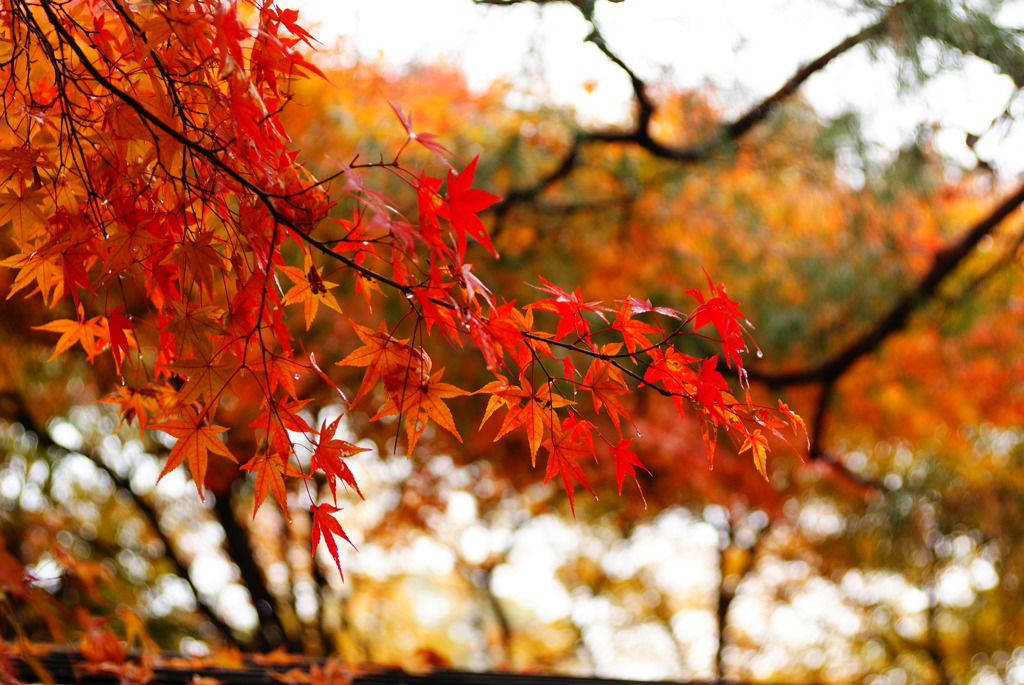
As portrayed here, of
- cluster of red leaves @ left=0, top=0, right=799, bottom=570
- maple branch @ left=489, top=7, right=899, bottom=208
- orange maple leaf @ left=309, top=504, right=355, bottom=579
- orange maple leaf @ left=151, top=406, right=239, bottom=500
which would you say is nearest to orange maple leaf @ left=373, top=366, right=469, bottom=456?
cluster of red leaves @ left=0, top=0, right=799, bottom=570

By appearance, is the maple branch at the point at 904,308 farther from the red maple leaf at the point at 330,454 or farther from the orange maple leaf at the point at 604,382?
the red maple leaf at the point at 330,454

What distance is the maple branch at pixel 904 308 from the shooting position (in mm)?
3727

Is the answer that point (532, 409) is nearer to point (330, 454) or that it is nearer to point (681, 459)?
point (330, 454)

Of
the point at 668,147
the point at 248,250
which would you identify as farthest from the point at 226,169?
the point at 668,147

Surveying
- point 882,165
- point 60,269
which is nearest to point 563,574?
point 882,165

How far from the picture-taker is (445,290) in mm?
976

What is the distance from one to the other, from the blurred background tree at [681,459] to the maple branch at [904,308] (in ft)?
0.05

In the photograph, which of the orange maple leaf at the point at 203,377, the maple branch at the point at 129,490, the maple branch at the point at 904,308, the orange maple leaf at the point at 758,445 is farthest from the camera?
the maple branch at the point at 129,490

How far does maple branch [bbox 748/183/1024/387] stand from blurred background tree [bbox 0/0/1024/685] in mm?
15

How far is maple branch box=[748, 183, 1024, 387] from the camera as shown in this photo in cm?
373

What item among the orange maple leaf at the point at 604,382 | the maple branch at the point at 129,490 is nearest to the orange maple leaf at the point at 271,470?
the orange maple leaf at the point at 604,382

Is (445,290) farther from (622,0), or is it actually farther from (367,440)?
(367,440)

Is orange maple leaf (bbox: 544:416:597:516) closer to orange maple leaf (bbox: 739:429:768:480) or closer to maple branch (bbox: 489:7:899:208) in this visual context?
orange maple leaf (bbox: 739:429:768:480)

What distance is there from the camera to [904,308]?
4.13 meters
